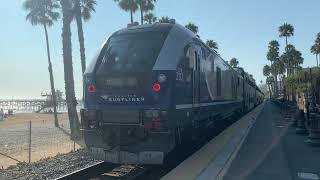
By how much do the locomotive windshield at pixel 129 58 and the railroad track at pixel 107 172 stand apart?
2178 millimetres

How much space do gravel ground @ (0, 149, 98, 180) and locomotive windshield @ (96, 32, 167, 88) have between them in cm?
273

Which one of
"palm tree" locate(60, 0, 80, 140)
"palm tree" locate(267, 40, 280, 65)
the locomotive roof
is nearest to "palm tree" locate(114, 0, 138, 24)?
"palm tree" locate(60, 0, 80, 140)

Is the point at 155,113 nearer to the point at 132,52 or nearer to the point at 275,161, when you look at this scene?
the point at 132,52

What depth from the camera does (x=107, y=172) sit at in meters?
12.0

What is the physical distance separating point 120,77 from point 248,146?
6051 mm

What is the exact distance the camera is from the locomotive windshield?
35.6ft

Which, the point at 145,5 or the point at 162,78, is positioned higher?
the point at 145,5

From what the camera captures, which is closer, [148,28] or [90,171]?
[90,171]

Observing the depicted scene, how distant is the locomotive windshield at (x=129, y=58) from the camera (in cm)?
1084

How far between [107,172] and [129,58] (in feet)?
10.0

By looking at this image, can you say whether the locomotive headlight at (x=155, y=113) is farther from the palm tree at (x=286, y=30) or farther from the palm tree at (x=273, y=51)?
the palm tree at (x=273, y=51)


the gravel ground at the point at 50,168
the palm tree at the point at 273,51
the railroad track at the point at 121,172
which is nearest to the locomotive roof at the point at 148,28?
the railroad track at the point at 121,172

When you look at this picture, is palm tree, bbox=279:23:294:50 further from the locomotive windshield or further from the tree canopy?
the locomotive windshield

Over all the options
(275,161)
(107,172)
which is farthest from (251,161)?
(107,172)
